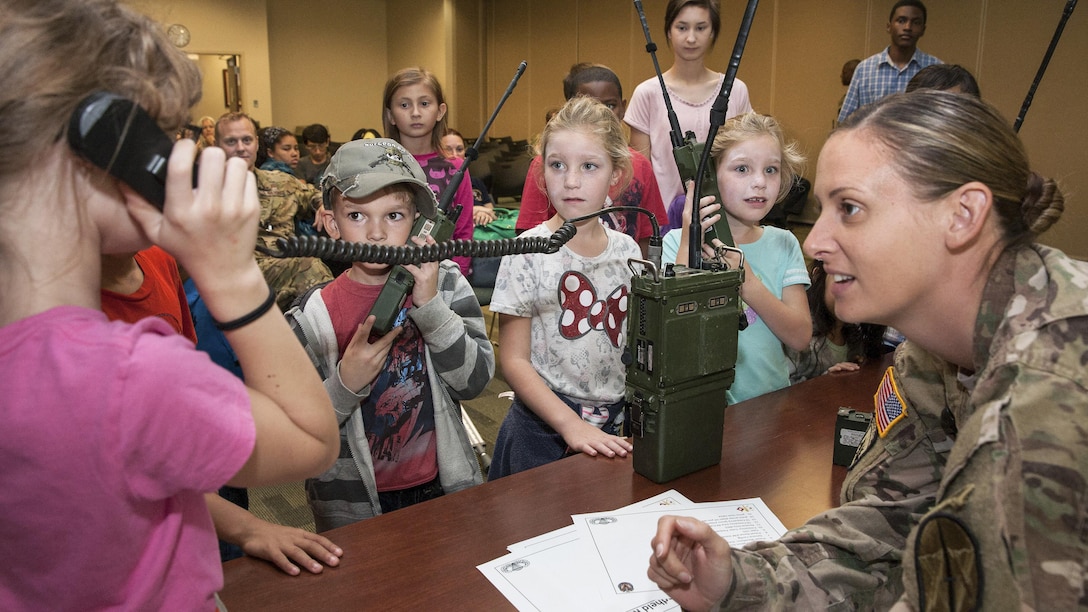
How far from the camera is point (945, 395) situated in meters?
1.14

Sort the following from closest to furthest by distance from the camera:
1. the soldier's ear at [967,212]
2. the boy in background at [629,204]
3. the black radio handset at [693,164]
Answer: the soldier's ear at [967,212] < the black radio handset at [693,164] < the boy in background at [629,204]

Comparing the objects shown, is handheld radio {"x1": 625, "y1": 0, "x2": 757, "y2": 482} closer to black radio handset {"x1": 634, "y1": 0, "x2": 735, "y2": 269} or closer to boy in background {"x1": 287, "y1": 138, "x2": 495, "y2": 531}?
black radio handset {"x1": 634, "y1": 0, "x2": 735, "y2": 269}

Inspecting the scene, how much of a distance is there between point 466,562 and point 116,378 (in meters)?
0.61

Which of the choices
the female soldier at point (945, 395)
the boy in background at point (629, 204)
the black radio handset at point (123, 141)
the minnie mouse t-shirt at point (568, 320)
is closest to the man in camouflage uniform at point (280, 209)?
the boy in background at point (629, 204)

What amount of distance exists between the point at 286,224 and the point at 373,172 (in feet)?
8.61

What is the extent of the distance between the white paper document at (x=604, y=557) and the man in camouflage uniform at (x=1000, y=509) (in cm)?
15

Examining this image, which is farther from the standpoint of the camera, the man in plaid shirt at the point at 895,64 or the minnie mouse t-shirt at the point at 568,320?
the man in plaid shirt at the point at 895,64

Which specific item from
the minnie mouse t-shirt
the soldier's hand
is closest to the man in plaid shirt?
the minnie mouse t-shirt

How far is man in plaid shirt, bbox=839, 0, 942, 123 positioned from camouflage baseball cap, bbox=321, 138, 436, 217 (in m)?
4.31

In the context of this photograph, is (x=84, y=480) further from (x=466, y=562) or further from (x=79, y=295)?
(x=466, y=562)

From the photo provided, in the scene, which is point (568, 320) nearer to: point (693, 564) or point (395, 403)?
point (395, 403)

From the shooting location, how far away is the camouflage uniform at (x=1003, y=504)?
712 mm

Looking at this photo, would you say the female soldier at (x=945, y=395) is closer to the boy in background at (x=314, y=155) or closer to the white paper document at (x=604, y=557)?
the white paper document at (x=604, y=557)

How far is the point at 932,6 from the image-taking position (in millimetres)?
6707
